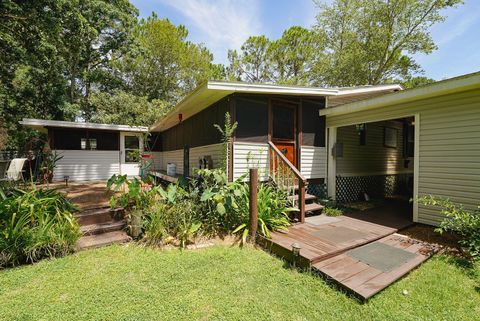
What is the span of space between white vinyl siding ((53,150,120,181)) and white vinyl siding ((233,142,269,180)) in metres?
8.54

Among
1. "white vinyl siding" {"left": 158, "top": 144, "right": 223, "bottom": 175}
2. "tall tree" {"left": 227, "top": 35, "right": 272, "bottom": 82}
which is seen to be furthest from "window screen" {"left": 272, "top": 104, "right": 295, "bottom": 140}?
"tall tree" {"left": 227, "top": 35, "right": 272, "bottom": 82}

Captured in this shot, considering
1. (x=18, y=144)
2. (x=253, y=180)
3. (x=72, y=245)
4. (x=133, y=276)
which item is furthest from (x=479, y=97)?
(x=18, y=144)

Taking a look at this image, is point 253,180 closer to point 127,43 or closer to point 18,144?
Answer: point 127,43

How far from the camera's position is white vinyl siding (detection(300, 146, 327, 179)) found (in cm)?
644

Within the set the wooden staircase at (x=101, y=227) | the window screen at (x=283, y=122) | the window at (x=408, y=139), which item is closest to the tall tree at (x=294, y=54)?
the window at (x=408, y=139)

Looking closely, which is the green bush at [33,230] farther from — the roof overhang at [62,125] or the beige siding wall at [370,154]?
the beige siding wall at [370,154]

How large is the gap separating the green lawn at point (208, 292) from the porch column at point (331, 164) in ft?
11.2

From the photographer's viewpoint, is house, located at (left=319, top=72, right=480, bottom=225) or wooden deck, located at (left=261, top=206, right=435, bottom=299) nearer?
wooden deck, located at (left=261, top=206, right=435, bottom=299)

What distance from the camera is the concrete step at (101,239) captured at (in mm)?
3678

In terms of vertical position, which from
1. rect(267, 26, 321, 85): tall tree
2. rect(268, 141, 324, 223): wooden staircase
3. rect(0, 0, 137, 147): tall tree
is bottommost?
rect(268, 141, 324, 223): wooden staircase

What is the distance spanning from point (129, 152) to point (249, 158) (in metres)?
8.48

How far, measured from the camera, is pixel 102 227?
4191 mm

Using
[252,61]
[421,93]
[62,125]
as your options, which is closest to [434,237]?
[421,93]

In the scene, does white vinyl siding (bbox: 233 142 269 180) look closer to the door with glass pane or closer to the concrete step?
the concrete step
